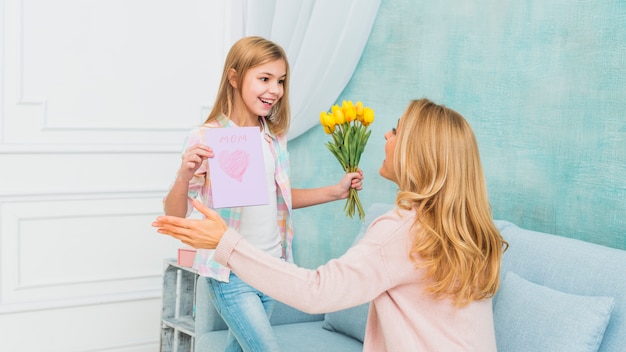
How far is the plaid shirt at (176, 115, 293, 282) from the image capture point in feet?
6.48

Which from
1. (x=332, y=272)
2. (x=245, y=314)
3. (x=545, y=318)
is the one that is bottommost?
(x=245, y=314)

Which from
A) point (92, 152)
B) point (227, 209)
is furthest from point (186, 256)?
point (92, 152)

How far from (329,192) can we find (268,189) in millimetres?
188

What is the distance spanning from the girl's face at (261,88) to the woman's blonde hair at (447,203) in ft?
1.99

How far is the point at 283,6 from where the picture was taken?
2.93 metres

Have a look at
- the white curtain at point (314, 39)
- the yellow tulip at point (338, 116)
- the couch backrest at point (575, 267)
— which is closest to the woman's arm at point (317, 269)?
the couch backrest at point (575, 267)

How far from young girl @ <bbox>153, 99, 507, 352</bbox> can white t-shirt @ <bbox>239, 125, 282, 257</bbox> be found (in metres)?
0.61

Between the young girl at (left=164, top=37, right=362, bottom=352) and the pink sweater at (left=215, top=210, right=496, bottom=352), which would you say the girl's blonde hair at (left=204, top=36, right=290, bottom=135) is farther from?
the pink sweater at (left=215, top=210, right=496, bottom=352)

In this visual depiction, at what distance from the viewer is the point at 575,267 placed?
66.5 inches

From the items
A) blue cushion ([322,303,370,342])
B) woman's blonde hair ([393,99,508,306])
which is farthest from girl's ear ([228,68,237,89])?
blue cushion ([322,303,370,342])

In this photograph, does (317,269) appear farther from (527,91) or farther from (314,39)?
(314,39)

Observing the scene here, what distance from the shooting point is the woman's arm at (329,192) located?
2.07 m

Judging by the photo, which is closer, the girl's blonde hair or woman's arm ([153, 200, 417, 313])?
woman's arm ([153, 200, 417, 313])

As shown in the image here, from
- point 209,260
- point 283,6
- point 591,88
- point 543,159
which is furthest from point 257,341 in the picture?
point 283,6
